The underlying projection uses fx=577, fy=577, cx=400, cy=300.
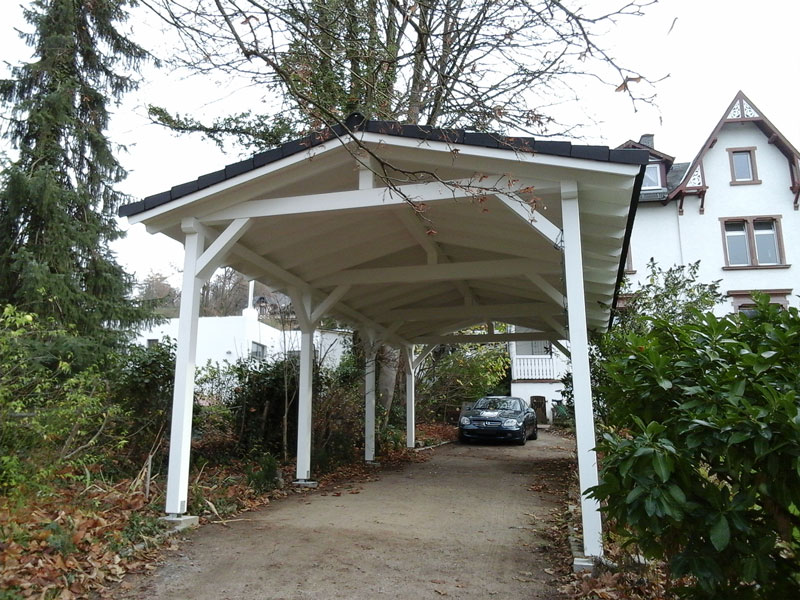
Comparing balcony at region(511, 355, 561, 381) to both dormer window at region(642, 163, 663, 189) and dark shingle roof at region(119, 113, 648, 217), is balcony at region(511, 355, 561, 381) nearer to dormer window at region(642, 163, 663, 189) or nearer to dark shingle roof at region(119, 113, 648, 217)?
dormer window at region(642, 163, 663, 189)

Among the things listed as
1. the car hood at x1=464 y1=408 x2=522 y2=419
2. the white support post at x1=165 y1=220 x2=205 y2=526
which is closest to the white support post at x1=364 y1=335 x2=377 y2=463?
the white support post at x1=165 y1=220 x2=205 y2=526

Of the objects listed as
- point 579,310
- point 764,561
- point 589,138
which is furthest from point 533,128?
point 764,561

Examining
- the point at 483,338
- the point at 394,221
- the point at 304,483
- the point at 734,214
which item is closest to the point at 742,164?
the point at 734,214

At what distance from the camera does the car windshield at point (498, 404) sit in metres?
16.4

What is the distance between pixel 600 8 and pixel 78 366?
450 inches

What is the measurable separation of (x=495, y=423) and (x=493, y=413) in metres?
0.47

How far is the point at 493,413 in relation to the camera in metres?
15.9

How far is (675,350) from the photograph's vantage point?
3.48 m

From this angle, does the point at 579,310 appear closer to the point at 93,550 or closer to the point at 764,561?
the point at 764,561

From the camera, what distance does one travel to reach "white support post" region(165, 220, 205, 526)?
5707mm

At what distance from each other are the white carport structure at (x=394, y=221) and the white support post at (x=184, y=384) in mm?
13

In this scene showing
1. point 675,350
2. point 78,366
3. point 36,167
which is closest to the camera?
point 675,350

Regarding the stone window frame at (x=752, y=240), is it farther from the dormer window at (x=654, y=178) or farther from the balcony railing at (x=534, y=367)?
the balcony railing at (x=534, y=367)

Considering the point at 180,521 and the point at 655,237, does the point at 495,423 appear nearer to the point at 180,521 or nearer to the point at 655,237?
the point at 655,237
